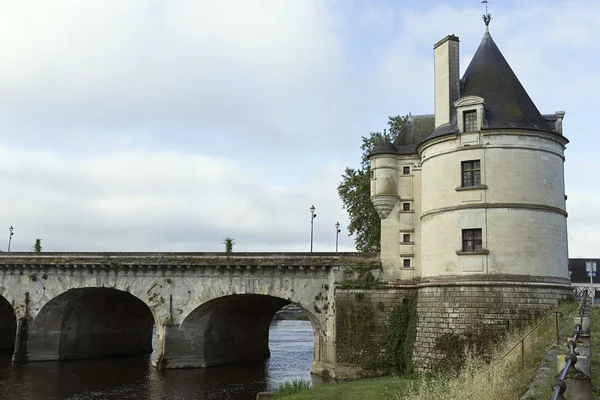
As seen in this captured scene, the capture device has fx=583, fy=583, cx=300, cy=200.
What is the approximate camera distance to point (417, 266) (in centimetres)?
2936

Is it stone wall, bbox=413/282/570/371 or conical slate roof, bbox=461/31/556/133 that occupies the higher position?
conical slate roof, bbox=461/31/556/133

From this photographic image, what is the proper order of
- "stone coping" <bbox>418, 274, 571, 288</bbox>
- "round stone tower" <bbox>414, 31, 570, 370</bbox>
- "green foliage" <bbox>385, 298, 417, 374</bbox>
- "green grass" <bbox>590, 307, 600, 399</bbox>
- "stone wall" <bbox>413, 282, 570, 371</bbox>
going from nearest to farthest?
"green grass" <bbox>590, 307, 600, 399</bbox> → "stone wall" <bbox>413, 282, 570, 371</bbox> → "stone coping" <bbox>418, 274, 571, 288</bbox> → "round stone tower" <bbox>414, 31, 570, 370</bbox> → "green foliage" <bbox>385, 298, 417, 374</bbox>

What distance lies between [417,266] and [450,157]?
6.18 m

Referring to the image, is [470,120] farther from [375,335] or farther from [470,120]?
[375,335]

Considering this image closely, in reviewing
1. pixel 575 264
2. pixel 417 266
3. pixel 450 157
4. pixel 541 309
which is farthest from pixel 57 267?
pixel 575 264

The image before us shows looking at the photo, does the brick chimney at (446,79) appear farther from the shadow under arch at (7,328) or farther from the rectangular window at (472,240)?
the shadow under arch at (7,328)

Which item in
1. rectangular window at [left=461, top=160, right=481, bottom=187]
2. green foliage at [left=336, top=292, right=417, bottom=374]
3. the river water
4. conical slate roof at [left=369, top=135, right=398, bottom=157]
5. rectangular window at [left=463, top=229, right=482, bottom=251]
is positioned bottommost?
the river water

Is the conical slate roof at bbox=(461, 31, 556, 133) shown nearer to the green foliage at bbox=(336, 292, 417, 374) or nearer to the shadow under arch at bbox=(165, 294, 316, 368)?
the green foliage at bbox=(336, 292, 417, 374)

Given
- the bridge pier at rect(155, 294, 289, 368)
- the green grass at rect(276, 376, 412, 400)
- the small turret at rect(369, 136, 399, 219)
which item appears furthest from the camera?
the bridge pier at rect(155, 294, 289, 368)

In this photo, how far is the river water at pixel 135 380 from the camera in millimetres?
26922

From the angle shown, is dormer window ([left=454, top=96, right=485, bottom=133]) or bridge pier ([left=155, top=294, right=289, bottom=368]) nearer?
dormer window ([left=454, top=96, right=485, bottom=133])

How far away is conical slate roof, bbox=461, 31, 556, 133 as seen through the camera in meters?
25.6

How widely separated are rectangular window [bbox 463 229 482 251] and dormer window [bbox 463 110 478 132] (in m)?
4.51

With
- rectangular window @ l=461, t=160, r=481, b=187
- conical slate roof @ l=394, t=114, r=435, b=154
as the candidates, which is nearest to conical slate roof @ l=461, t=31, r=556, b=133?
rectangular window @ l=461, t=160, r=481, b=187
